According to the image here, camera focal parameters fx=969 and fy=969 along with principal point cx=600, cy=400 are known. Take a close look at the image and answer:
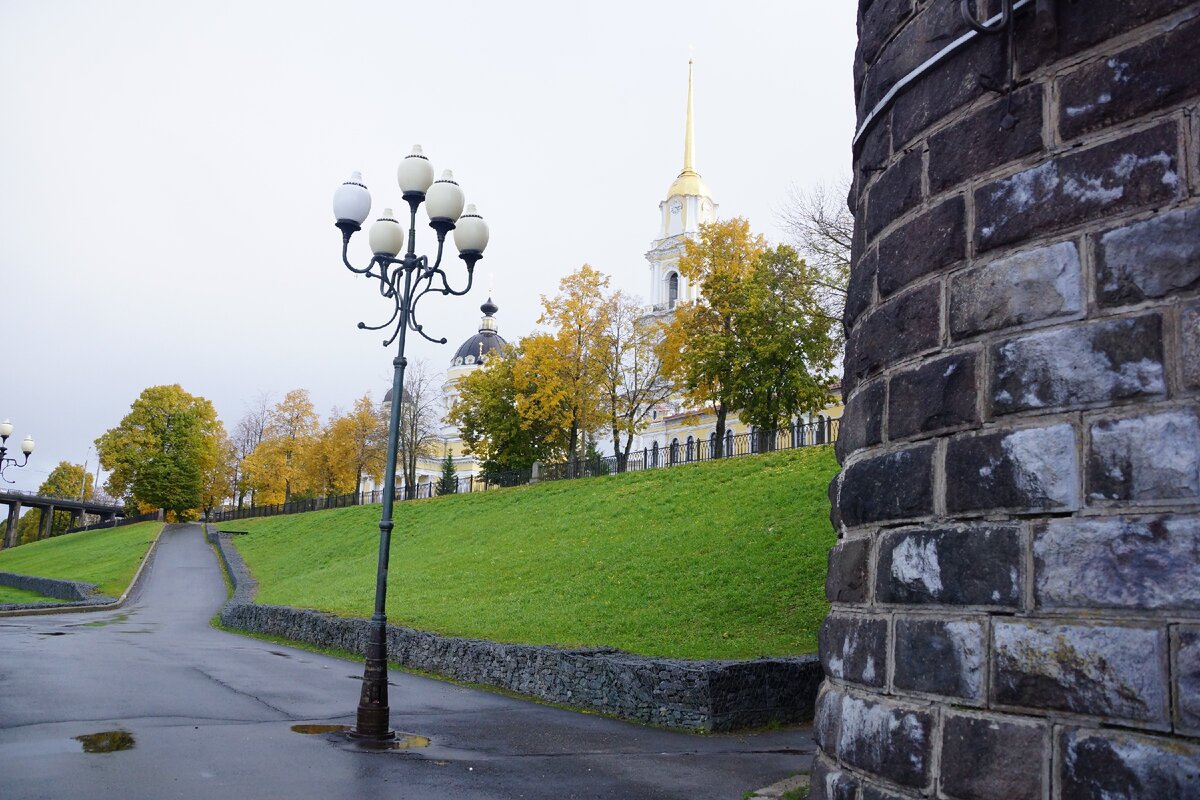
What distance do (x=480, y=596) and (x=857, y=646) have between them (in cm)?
2036

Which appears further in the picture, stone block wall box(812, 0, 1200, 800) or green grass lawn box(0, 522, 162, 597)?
green grass lawn box(0, 522, 162, 597)

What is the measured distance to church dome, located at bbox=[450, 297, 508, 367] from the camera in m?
104

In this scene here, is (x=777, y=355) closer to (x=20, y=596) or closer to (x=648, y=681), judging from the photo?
(x=648, y=681)

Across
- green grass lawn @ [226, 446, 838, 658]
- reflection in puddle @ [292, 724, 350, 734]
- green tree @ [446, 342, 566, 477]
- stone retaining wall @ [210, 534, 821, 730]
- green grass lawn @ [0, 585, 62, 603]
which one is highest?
green tree @ [446, 342, 566, 477]

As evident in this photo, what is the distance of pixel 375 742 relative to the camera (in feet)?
30.6

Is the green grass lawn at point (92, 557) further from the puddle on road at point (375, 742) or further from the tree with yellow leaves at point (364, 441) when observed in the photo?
the puddle on road at point (375, 742)

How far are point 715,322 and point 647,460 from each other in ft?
23.7

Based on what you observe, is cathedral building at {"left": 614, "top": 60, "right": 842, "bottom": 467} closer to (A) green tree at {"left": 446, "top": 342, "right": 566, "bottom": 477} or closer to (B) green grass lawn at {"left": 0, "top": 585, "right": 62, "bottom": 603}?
(A) green tree at {"left": 446, "top": 342, "right": 566, "bottom": 477}

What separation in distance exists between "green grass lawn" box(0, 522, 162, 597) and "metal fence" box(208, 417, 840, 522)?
416 inches

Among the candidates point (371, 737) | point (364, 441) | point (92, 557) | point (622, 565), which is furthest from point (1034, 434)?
point (364, 441)

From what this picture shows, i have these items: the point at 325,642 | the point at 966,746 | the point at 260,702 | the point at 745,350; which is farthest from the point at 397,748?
the point at 745,350

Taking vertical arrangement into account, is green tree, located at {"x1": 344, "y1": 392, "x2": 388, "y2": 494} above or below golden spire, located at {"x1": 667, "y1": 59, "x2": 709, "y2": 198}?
below

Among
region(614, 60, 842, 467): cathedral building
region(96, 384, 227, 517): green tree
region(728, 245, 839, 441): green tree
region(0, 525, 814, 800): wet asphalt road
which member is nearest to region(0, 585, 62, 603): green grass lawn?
region(0, 525, 814, 800): wet asphalt road

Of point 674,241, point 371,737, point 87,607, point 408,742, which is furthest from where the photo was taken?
point 674,241
